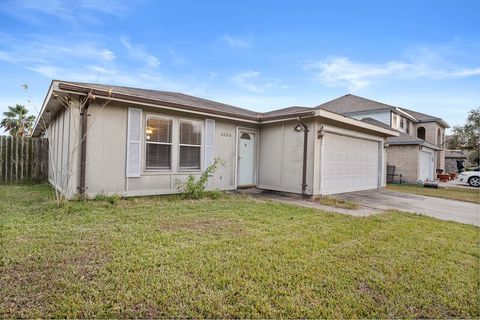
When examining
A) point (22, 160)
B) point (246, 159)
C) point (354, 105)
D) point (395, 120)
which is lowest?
point (22, 160)

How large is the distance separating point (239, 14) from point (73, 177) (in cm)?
880

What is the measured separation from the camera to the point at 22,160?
9930 mm

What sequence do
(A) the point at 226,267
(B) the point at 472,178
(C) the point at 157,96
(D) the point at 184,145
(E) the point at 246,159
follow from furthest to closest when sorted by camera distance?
(B) the point at 472,178 → (E) the point at 246,159 → (D) the point at 184,145 → (C) the point at 157,96 → (A) the point at 226,267

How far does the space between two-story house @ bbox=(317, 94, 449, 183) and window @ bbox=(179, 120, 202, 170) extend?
33.7ft

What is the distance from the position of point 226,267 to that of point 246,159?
664cm

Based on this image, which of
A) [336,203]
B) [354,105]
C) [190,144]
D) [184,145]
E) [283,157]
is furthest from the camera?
[354,105]

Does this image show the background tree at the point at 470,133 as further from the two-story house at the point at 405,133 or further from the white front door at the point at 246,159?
the white front door at the point at 246,159

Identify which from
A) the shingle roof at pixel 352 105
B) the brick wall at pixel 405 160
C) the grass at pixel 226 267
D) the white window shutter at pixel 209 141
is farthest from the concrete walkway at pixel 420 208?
the shingle roof at pixel 352 105

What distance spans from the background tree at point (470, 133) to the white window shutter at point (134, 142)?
1325 inches

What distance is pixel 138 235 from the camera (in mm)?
3805

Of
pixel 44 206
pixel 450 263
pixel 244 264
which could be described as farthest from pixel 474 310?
pixel 44 206

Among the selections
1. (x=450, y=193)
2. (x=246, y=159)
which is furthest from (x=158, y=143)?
(x=450, y=193)

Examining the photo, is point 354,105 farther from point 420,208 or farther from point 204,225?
point 204,225

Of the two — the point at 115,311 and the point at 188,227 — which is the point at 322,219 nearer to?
the point at 188,227
